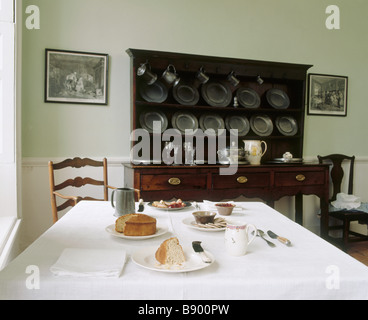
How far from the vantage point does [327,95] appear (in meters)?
3.77

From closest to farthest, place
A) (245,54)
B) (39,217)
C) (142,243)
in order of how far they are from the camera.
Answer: (142,243) → (39,217) → (245,54)

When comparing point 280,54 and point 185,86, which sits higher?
point 280,54

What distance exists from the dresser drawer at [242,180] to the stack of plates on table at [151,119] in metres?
0.77

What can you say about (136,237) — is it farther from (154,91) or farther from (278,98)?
(278,98)

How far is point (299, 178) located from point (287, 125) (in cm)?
73

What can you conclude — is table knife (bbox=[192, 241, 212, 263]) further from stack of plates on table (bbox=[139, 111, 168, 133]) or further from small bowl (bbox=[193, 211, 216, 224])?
stack of plates on table (bbox=[139, 111, 168, 133])

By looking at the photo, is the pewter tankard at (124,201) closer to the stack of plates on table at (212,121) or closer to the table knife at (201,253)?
the table knife at (201,253)

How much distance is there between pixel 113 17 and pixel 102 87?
2.29ft

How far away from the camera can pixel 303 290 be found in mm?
797

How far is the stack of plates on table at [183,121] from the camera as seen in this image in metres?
3.25

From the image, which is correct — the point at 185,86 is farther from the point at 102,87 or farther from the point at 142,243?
the point at 142,243

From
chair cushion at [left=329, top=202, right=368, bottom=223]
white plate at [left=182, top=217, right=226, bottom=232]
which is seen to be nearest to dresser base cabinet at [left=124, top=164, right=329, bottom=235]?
chair cushion at [left=329, top=202, right=368, bottom=223]

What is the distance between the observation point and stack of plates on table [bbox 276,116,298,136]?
3.53 meters
